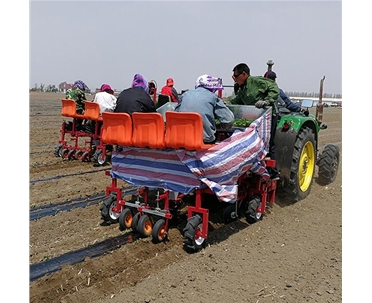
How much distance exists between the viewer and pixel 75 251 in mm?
4160

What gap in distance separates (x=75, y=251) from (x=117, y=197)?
2.75 ft

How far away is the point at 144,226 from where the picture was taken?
14.4 ft

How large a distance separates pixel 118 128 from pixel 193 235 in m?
1.36


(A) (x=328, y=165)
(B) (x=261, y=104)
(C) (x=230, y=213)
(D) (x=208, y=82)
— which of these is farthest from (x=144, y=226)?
(A) (x=328, y=165)

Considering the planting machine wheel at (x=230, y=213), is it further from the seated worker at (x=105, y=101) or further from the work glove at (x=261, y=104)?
the seated worker at (x=105, y=101)

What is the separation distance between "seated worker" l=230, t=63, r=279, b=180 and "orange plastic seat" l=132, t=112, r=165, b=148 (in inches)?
71.3

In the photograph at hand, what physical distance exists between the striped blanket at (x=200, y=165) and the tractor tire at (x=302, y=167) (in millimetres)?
1018

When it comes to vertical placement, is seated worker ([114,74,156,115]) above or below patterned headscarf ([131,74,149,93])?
below

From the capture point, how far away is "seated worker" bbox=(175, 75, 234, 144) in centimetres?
423

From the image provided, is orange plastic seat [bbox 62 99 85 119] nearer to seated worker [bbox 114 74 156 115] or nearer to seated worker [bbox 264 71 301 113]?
seated worker [bbox 114 74 156 115]

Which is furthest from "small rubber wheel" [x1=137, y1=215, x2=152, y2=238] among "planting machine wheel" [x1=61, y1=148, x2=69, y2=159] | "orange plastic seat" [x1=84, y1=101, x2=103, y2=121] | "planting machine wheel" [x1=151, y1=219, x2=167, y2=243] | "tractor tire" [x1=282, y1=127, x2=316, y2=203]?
"planting machine wheel" [x1=61, y1=148, x2=69, y2=159]

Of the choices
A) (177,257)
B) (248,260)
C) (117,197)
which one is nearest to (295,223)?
(248,260)

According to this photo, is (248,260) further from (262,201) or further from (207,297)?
(262,201)

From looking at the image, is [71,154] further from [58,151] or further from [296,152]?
[296,152]
